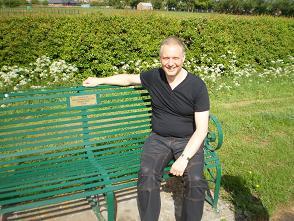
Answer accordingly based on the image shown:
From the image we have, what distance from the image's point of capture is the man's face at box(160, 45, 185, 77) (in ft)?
10.0

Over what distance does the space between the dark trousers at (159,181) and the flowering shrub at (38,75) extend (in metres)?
4.58

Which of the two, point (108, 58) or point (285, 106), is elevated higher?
point (108, 58)

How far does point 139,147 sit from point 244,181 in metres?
1.42

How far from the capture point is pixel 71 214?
11.4ft

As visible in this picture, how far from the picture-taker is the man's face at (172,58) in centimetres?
306

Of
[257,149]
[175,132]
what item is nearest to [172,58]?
[175,132]

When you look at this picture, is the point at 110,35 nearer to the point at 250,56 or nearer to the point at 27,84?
the point at 27,84

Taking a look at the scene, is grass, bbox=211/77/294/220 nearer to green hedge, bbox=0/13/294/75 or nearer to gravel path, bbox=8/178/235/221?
gravel path, bbox=8/178/235/221

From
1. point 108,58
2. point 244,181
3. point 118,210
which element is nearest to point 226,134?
point 244,181

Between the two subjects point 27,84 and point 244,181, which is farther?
point 27,84

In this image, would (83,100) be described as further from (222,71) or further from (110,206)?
(222,71)

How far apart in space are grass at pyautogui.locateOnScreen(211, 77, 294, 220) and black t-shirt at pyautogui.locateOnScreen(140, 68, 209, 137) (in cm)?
119

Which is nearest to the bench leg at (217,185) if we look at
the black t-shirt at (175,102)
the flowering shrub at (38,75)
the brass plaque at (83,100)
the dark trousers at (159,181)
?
the dark trousers at (159,181)

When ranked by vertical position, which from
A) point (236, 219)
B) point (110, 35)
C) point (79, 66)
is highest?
point (110, 35)
